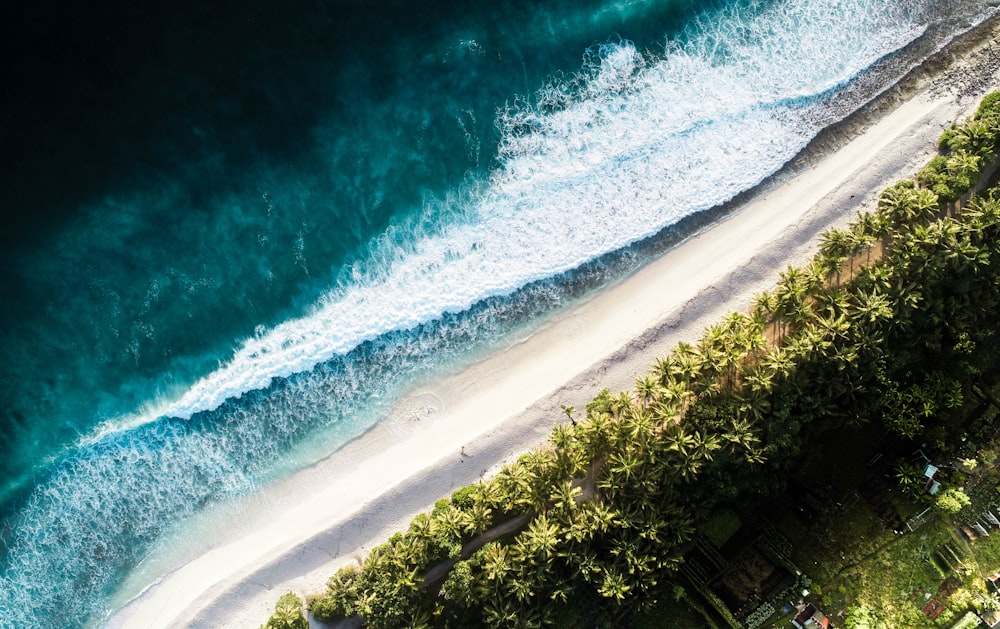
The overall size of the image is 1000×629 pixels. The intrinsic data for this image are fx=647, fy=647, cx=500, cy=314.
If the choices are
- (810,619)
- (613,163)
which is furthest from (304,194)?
(810,619)

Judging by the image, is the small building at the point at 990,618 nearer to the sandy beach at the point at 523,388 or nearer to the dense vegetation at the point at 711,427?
the dense vegetation at the point at 711,427

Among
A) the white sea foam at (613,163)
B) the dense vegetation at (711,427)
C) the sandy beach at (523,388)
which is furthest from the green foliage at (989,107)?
the white sea foam at (613,163)

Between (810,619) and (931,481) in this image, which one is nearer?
(810,619)

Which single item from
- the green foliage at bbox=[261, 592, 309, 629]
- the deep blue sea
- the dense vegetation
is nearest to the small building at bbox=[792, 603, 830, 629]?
the dense vegetation

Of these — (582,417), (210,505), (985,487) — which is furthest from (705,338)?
(210,505)

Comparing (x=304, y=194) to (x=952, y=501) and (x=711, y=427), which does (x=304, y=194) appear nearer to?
(x=711, y=427)

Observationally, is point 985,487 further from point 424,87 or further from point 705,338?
point 424,87

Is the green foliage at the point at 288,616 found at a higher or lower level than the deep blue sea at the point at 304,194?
lower
